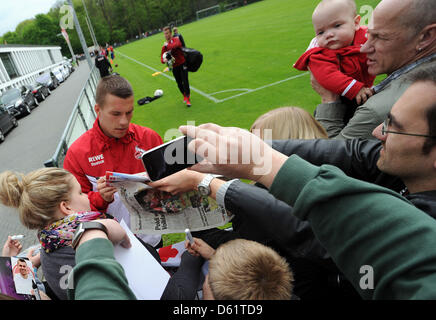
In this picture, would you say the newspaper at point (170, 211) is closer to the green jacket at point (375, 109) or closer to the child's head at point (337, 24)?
the green jacket at point (375, 109)

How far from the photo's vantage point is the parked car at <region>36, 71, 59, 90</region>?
24.7m

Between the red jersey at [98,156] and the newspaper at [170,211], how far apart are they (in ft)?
3.03

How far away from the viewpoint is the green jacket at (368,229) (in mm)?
637

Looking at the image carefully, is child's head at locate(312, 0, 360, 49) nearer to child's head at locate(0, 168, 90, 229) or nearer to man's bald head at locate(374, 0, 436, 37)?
man's bald head at locate(374, 0, 436, 37)

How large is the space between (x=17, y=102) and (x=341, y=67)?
1883 centimetres

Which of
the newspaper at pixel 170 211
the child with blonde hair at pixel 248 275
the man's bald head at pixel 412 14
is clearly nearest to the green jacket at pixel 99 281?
the child with blonde hair at pixel 248 275

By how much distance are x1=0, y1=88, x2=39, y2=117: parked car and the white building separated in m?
10.8

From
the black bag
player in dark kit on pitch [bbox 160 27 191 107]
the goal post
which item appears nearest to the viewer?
the black bag

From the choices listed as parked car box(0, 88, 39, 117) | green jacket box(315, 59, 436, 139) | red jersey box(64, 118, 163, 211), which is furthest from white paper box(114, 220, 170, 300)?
parked car box(0, 88, 39, 117)

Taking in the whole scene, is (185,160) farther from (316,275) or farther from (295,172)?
(316,275)

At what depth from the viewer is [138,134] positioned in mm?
2891

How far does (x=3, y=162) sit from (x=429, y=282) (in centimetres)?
1142

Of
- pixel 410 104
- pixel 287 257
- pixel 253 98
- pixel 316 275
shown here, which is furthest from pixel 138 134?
pixel 253 98

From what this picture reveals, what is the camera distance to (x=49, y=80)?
25.6 meters
